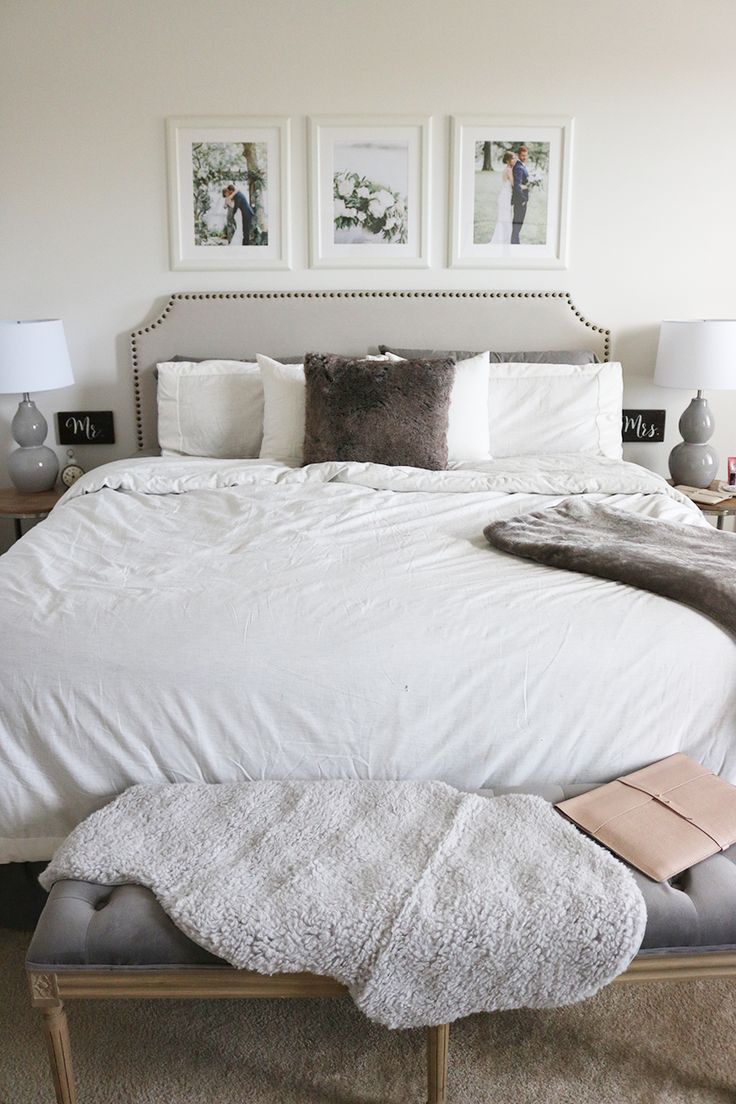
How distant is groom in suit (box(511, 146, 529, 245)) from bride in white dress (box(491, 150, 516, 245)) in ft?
0.05

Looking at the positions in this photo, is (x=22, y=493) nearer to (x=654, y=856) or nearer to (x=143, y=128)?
(x=143, y=128)

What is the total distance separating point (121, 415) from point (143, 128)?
1.07 metres

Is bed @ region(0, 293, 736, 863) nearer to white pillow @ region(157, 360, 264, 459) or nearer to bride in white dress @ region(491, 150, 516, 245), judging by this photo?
white pillow @ region(157, 360, 264, 459)

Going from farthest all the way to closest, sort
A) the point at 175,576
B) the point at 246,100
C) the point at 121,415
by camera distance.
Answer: the point at 121,415 → the point at 246,100 → the point at 175,576

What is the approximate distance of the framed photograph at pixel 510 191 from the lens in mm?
3443

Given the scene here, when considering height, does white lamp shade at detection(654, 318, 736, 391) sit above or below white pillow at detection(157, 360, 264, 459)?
above

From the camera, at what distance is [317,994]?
1.36 meters

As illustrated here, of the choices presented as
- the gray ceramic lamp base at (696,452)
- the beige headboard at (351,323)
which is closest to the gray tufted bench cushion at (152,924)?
the gray ceramic lamp base at (696,452)

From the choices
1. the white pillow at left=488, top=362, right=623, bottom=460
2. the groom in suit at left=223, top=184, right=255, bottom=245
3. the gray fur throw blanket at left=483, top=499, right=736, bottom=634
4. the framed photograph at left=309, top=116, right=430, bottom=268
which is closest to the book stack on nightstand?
the white pillow at left=488, top=362, right=623, bottom=460

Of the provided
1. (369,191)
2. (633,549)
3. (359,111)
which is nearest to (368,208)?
(369,191)

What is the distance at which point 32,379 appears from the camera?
3262mm

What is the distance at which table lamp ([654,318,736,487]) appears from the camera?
3.26 m

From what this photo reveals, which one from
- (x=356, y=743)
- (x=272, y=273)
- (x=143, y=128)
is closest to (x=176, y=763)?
(x=356, y=743)

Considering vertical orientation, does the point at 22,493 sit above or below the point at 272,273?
below
